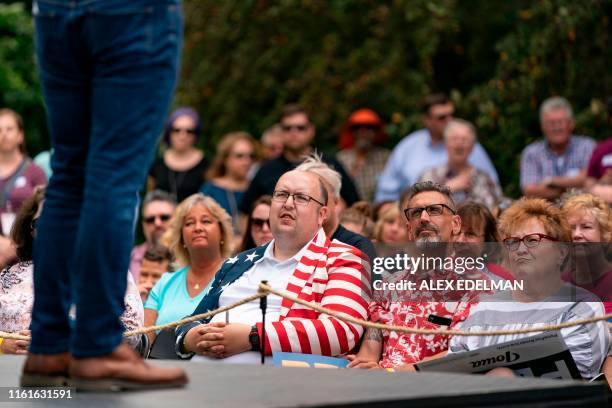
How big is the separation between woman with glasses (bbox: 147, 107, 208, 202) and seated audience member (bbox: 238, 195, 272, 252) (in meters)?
2.66

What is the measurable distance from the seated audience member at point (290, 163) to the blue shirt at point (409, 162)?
0.79 metres

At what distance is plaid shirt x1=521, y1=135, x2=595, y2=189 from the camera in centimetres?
982

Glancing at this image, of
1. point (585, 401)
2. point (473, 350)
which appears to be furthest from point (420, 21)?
point (585, 401)

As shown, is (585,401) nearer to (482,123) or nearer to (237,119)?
(482,123)

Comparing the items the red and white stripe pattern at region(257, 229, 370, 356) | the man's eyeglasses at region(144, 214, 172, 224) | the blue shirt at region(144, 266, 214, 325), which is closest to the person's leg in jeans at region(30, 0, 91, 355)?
the red and white stripe pattern at region(257, 229, 370, 356)

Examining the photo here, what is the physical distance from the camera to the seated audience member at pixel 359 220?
25.4 ft

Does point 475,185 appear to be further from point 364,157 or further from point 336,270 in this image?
point 336,270

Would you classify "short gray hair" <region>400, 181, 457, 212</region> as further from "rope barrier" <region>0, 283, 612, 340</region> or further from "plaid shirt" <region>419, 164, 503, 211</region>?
"plaid shirt" <region>419, 164, 503, 211</region>

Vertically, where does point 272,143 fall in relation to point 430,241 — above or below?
above

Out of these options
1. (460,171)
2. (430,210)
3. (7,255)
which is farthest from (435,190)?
(460,171)

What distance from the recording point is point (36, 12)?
3955mm

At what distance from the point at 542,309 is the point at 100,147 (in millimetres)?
2274

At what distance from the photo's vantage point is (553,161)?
994 cm

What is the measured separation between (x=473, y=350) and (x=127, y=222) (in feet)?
5.86
